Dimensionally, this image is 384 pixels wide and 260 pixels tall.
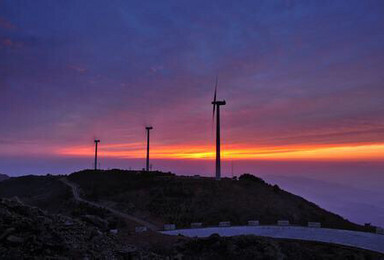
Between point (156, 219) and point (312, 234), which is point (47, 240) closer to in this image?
point (312, 234)

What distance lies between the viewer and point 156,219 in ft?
176

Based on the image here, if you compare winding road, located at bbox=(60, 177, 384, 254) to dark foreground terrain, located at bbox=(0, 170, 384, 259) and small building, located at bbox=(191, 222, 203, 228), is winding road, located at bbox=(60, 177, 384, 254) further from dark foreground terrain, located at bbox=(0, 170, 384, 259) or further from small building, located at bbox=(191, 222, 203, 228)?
small building, located at bbox=(191, 222, 203, 228)

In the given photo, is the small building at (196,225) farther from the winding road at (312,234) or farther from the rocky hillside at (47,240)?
the rocky hillside at (47,240)

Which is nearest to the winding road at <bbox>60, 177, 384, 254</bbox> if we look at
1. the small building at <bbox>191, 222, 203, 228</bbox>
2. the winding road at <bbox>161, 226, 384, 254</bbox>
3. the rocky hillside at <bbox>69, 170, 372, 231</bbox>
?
the winding road at <bbox>161, 226, 384, 254</bbox>

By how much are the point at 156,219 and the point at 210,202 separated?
10.4 meters

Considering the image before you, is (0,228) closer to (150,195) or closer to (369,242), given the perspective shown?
(369,242)

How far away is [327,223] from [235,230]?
15.6 m

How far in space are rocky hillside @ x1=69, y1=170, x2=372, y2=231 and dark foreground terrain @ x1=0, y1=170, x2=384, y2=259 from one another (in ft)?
0.39

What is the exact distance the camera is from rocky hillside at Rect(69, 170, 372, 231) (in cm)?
4991

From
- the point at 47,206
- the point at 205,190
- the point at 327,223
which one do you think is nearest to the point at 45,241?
the point at 327,223

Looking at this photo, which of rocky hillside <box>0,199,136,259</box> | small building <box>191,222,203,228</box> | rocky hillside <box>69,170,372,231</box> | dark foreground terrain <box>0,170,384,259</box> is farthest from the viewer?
rocky hillside <box>69,170,372,231</box>

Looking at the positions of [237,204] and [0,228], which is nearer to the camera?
[0,228]

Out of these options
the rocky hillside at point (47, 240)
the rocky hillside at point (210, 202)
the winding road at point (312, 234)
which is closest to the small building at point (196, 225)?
the rocky hillside at point (210, 202)

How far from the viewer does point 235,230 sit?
127ft
